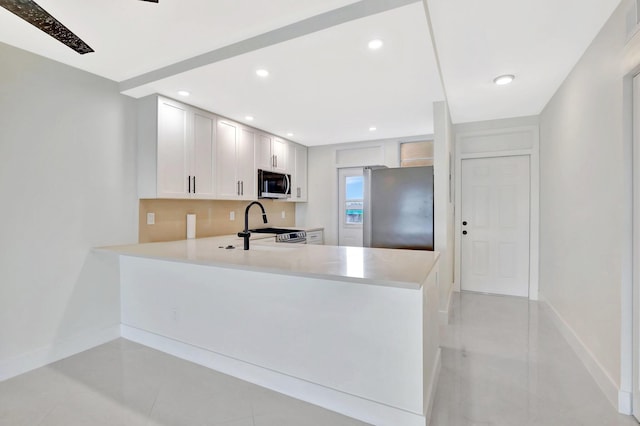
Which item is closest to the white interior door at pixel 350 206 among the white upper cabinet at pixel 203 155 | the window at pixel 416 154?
the window at pixel 416 154

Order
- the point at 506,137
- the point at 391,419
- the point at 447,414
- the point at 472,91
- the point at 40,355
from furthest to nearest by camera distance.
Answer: the point at 506,137 → the point at 472,91 → the point at 40,355 → the point at 447,414 → the point at 391,419

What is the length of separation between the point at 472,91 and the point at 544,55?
30.2 inches

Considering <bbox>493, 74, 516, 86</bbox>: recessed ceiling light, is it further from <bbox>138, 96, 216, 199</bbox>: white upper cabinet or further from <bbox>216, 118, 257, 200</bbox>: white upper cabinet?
<bbox>138, 96, 216, 199</bbox>: white upper cabinet

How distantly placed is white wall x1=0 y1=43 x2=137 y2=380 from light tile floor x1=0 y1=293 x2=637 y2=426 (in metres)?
0.29

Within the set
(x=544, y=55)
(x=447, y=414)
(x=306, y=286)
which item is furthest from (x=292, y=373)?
(x=544, y=55)

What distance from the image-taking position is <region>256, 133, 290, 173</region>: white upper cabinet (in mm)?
4305

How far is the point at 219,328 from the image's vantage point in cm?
235

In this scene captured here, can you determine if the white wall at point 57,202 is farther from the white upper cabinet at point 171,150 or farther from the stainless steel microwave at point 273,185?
the stainless steel microwave at point 273,185

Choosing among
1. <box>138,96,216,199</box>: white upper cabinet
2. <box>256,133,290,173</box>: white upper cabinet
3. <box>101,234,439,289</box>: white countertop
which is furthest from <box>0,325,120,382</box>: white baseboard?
<box>256,133,290,173</box>: white upper cabinet

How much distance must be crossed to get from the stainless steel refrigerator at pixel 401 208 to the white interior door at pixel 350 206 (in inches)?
41.1

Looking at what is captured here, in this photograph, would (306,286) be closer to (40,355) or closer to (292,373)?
(292,373)

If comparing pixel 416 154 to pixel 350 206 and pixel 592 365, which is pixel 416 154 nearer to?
pixel 350 206

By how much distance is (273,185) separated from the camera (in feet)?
14.7

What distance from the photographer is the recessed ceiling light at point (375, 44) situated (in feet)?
6.66
